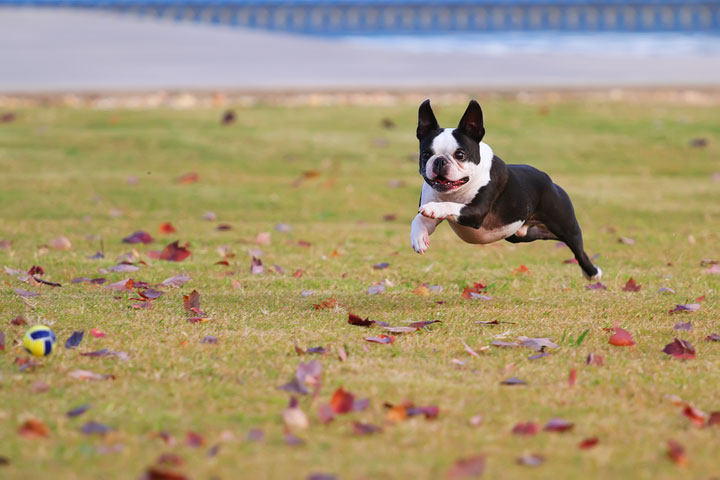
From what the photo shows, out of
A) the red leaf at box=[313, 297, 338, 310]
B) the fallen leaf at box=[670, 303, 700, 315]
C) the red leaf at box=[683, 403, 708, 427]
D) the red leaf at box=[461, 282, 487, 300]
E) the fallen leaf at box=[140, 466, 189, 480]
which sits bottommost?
the red leaf at box=[461, 282, 487, 300]

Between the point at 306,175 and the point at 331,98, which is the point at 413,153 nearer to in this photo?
the point at 306,175

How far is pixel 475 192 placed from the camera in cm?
559

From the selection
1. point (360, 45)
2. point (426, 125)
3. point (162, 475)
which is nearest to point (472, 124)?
point (426, 125)

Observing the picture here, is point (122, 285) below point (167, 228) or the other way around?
the other way around

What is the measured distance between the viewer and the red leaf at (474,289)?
6.58m

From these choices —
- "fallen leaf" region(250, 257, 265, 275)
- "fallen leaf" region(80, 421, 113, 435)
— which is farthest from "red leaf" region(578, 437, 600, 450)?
"fallen leaf" region(250, 257, 265, 275)

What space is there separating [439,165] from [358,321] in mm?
1037

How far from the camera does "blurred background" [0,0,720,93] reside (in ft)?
79.3

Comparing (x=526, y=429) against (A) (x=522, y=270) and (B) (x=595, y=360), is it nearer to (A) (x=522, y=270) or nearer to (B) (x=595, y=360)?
(B) (x=595, y=360)

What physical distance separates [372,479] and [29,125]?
1481 centimetres

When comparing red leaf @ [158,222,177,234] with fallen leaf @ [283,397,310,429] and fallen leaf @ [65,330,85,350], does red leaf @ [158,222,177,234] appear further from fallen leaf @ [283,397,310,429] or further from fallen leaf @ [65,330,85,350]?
fallen leaf @ [283,397,310,429]

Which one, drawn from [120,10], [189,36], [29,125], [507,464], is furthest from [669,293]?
[120,10]

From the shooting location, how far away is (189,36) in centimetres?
3397

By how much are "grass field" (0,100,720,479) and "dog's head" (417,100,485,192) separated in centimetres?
88
